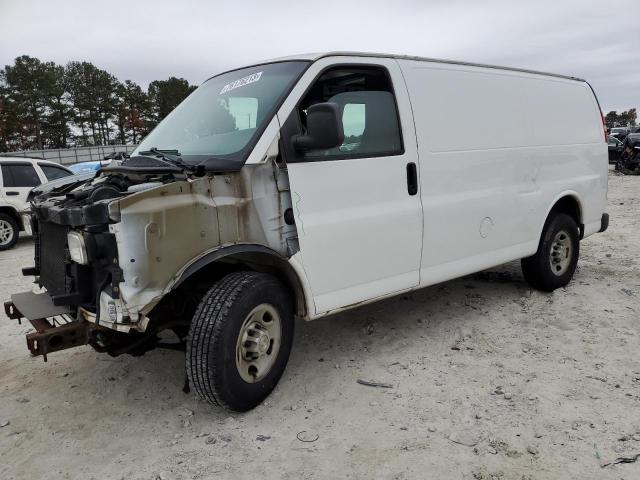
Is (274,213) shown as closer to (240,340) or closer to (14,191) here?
(240,340)

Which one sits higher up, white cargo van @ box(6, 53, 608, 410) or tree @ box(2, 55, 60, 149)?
tree @ box(2, 55, 60, 149)

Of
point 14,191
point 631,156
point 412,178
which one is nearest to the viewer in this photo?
point 412,178

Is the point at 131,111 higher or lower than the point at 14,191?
higher

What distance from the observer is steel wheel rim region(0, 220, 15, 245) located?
32.3 ft

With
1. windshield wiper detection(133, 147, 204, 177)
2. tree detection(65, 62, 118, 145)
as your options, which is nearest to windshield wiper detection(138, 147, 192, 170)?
windshield wiper detection(133, 147, 204, 177)

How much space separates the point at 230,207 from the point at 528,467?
7.11 ft

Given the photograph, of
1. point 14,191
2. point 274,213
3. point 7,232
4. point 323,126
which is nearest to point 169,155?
point 274,213

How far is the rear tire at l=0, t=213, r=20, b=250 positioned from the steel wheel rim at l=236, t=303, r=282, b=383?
8534mm

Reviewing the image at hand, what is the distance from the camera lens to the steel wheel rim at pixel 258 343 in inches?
126

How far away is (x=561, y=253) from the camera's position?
5508 millimetres

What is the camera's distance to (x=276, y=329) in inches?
133

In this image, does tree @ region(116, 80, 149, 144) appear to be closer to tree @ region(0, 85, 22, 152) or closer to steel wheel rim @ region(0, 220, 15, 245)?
tree @ region(0, 85, 22, 152)

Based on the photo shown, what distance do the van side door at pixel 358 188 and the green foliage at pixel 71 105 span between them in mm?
50548

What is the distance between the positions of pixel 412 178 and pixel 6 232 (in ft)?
29.5
